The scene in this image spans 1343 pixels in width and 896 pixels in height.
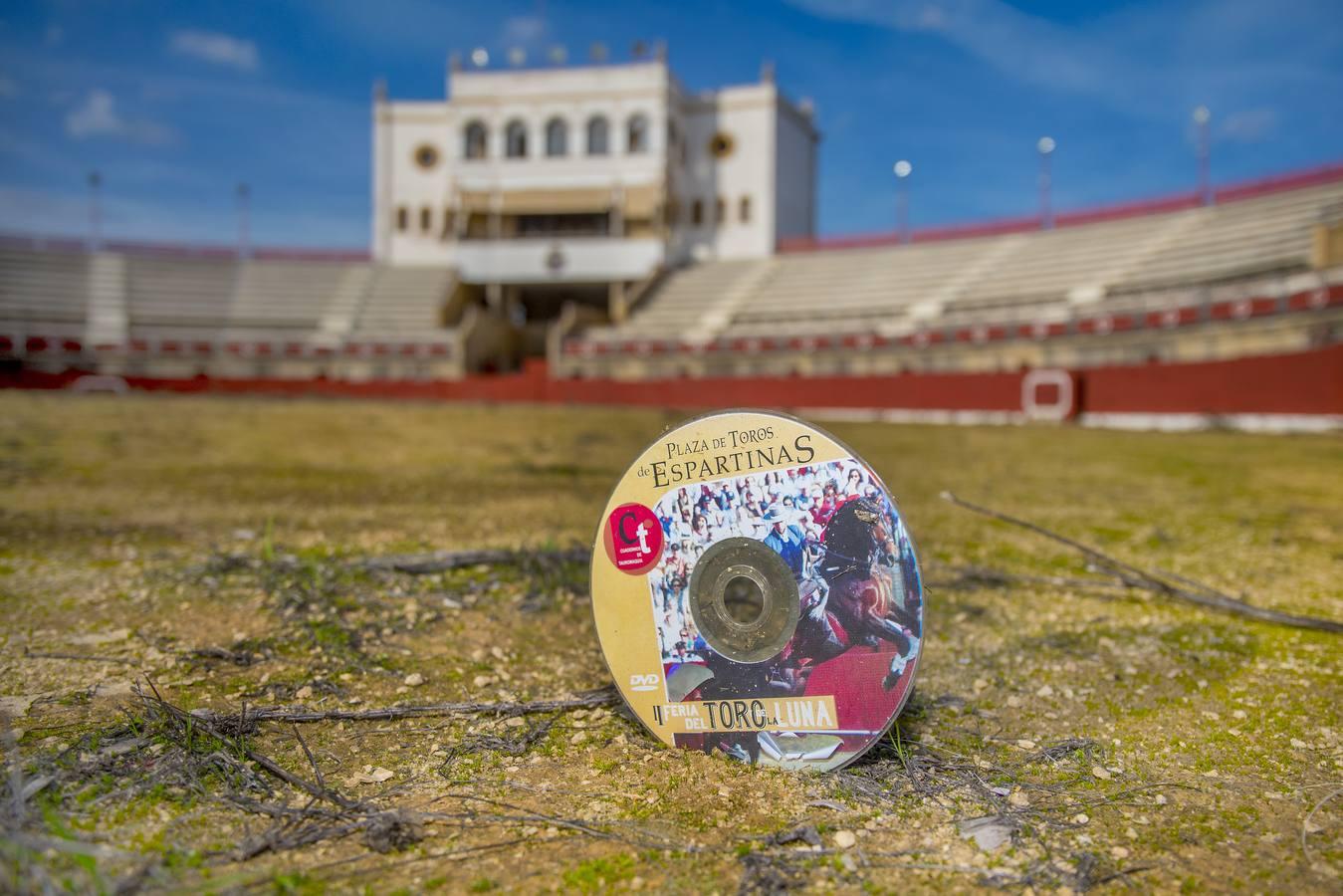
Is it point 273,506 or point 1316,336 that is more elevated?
point 1316,336

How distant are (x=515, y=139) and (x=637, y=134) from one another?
5350 millimetres

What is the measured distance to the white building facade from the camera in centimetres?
3453

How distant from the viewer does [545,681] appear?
140 inches

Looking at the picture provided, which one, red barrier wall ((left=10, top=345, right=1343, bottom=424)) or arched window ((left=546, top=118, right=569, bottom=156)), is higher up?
arched window ((left=546, top=118, right=569, bottom=156))

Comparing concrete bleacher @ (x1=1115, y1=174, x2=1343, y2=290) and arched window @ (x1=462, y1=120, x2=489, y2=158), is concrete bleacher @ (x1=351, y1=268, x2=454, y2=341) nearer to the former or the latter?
arched window @ (x1=462, y1=120, x2=489, y2=158)

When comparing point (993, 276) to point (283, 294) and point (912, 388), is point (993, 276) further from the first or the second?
point (283, 294)

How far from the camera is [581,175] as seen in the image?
116 feet

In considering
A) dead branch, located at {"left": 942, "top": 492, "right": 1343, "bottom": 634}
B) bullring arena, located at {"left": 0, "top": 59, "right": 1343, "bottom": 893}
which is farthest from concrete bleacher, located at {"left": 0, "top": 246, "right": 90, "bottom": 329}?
dead branch, located at {"left": 942, "top": 492, "right": 1343, "bottom": 634}

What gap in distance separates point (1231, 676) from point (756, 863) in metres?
2.54

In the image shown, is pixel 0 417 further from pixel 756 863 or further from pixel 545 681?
pixel 756 863

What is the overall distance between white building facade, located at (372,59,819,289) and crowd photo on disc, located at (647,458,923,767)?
105 feet

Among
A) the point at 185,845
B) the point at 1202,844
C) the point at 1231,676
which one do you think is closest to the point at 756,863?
the point at 1202,844

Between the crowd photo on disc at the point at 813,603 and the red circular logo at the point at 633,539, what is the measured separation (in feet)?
0.15

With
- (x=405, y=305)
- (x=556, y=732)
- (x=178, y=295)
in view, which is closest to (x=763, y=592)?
(x=556, y=732)
